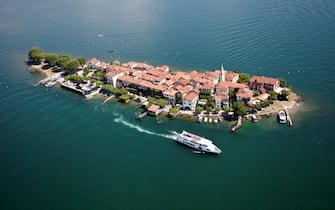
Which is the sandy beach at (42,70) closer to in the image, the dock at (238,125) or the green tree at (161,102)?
the green tree at (161,102)

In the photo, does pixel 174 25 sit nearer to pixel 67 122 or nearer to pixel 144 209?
pixel 67 122

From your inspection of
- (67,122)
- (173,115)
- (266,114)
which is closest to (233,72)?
(266,114)

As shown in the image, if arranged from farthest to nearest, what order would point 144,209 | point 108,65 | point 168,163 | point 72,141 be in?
point 108,65 → point 72,141 → point 168,163 → point 144,209

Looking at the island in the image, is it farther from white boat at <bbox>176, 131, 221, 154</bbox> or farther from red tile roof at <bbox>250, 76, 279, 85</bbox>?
white boat at <bbox>176, 131, 221, 154</bbox>

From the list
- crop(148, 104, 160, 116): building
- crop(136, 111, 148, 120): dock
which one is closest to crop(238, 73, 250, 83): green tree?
crop(148, 104, 160, 116): building

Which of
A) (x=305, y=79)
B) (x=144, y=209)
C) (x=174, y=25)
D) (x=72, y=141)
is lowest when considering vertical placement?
(x=144, y=209)
